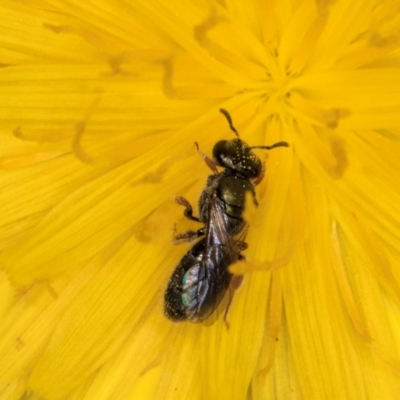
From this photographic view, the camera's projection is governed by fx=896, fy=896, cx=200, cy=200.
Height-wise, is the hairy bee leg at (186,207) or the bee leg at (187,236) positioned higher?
the hairy bee leg at (186,207)

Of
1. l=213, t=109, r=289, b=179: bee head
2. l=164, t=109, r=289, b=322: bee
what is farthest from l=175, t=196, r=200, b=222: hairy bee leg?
l=213, t=109, r=289, b=179: bee head

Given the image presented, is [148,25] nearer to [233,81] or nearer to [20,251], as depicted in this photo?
[233,81]

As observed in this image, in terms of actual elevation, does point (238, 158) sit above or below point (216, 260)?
above

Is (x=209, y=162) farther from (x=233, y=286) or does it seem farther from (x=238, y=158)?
(x=233, y=286)

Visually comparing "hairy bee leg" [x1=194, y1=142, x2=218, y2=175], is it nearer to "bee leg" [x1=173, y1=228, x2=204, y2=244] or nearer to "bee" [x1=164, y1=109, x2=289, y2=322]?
"bee" [x1=164, y1=109, x2=289, y2=322]

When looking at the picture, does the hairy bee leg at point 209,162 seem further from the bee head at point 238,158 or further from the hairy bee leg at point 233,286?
the hairy bee leg at point 233,286

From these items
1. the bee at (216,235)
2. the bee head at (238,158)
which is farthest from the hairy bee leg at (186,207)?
the bee head at (238,158)

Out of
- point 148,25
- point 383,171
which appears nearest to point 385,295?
point 383,171

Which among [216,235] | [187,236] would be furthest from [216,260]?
[187,236]
